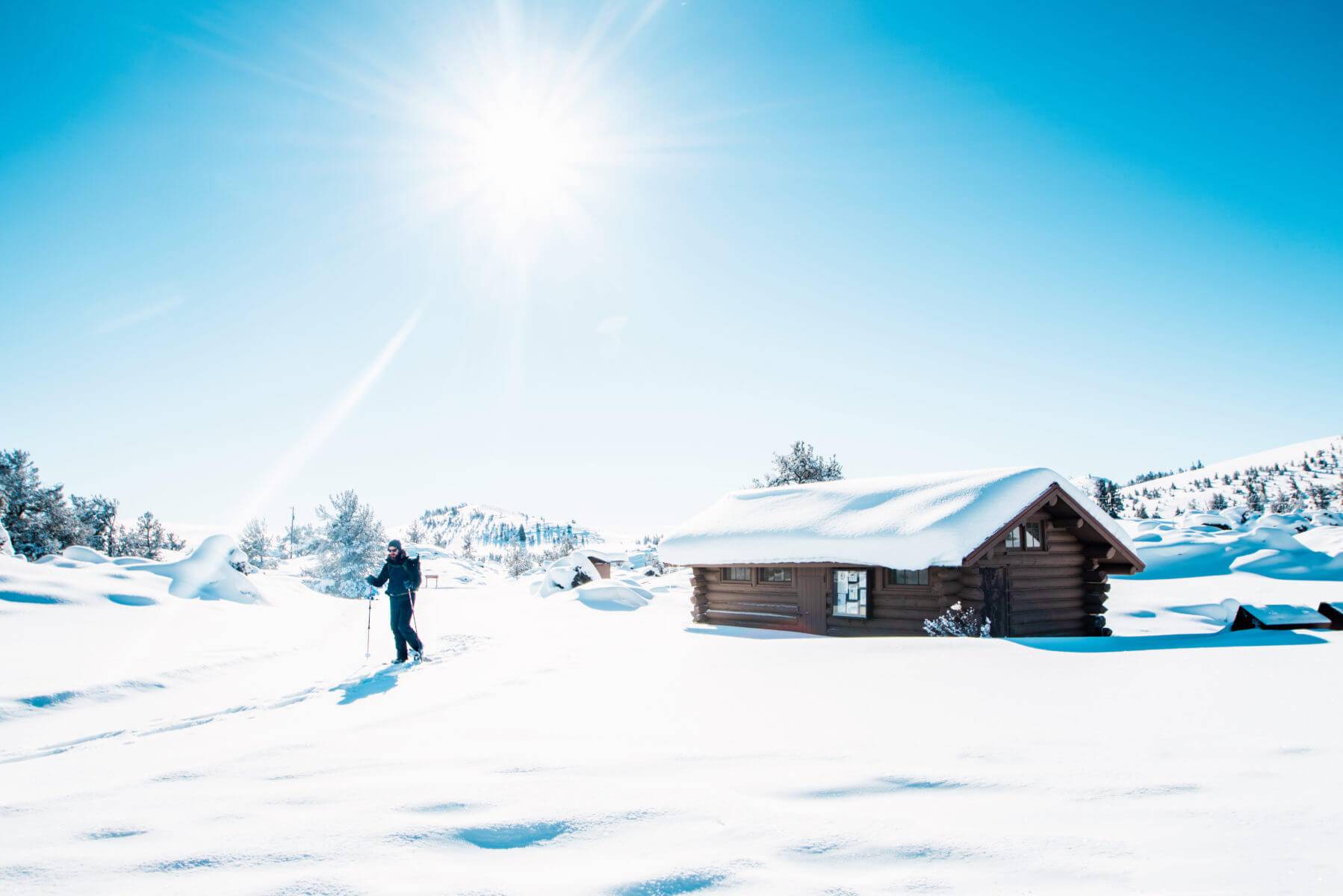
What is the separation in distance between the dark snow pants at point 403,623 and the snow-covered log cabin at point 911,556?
8302 millimetres

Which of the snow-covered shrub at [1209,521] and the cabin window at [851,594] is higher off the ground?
the snow-covered shrub at [1209,521]

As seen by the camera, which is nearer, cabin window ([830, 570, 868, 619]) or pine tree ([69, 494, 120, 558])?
cabin window ([830, 570, 868, 619])

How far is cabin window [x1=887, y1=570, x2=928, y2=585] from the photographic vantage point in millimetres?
14461

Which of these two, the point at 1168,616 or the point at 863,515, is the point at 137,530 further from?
the point at 1168,616

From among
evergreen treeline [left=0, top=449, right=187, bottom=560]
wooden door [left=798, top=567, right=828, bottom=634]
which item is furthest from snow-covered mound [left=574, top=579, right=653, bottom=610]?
evergreen treeline [left=0, top=449, right=187, bottom=560]

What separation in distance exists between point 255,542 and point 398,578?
195 ft

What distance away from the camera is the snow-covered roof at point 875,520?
43.0 ft

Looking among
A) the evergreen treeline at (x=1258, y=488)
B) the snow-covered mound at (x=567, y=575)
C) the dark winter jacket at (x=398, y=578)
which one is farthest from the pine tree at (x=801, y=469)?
the evergreen treeline at (x=1258, y=488)

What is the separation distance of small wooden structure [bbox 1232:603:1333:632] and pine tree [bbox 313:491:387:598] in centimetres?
4006

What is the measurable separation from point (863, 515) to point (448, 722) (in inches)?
452

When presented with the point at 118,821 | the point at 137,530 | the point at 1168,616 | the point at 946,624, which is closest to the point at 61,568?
the point at 118,821

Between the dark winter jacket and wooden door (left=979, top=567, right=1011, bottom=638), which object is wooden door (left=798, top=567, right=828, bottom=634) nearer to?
wooden door (left=979, top=567, right=1011, bottom=638)

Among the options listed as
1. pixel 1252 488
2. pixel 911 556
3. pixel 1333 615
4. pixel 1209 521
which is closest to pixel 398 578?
pixel 911 556

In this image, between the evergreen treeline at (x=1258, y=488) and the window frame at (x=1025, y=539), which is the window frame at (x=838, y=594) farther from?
the evergreen treeline at (x=1258, y=488)
